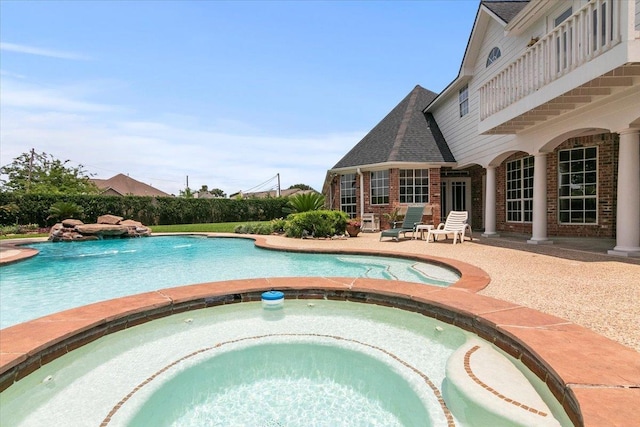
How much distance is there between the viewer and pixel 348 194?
1833 centimetres

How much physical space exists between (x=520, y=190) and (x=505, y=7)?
6972 mm

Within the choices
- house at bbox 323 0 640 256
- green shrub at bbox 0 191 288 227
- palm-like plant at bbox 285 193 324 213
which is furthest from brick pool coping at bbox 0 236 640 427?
green shrub at bbox 0 191 288 227

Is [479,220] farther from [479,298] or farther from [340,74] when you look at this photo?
[479,298]

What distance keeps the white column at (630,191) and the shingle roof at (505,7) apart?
23.6 feet

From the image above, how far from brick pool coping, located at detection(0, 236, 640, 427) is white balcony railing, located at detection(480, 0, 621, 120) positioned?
506 centimetres

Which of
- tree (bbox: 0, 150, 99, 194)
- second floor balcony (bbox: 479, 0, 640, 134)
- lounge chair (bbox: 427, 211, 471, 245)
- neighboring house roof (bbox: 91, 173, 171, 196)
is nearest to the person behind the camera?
second floor balcony (bbox: 479, 0, 640, 134)

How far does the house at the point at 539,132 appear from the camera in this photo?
669 centimetres

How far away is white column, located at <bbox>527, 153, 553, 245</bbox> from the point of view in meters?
9.76

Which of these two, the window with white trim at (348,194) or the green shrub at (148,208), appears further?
the green shrub at (148,208)

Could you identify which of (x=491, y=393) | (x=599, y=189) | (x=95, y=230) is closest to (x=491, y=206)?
(x=599, y=189)

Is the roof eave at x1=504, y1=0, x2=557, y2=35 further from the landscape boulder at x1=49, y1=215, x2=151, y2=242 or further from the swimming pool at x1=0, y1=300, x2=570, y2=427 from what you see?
the landscape boulder at x1=49, y1=215, x2=151, y2=242

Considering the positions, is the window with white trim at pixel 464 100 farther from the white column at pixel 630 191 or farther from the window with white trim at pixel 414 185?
the white column at pixel 630 191

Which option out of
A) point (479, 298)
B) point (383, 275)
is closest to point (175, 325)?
point (479, 298)

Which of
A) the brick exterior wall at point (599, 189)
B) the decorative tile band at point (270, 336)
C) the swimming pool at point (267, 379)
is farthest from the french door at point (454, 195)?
the decorative tile band at point (270, 336)
